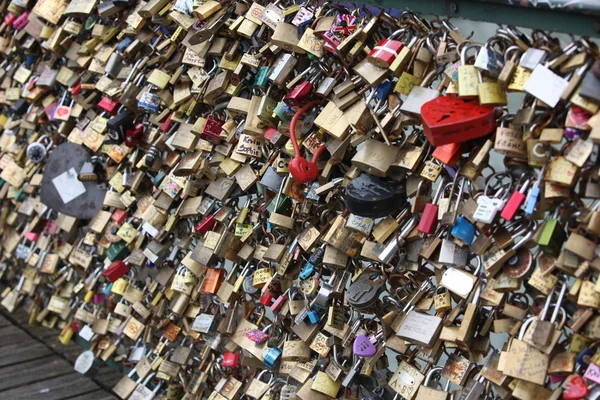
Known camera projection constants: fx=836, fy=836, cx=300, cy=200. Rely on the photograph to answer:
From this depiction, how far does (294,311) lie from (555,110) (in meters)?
1.22

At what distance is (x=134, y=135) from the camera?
11.8 ft

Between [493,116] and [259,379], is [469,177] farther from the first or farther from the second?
[259,379]

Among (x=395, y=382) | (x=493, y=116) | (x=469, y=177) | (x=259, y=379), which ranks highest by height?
(x=493, y=116)

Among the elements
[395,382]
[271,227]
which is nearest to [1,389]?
[271,227]

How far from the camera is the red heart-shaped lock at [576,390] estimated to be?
214cm

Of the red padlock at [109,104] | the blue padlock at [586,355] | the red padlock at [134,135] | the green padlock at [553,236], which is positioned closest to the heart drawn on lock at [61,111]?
the red padlock at [109,104]

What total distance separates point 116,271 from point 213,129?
0.92m

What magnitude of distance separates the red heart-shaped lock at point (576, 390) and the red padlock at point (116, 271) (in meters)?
2.17

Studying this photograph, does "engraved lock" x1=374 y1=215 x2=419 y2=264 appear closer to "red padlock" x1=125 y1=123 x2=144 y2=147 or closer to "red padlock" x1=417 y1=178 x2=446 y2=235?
"red padlock" x1=417 y1=178 x2=446 y2=235

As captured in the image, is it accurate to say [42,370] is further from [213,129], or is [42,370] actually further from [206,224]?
[213,129]

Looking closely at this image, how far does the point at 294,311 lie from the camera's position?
297 centimetres

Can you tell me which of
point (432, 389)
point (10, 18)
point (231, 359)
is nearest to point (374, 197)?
point (432, 389)

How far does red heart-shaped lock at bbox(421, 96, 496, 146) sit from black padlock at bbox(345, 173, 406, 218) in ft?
0.92

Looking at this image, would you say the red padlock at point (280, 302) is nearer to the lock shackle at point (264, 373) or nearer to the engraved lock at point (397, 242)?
the lock shackle at point (264, 373)
